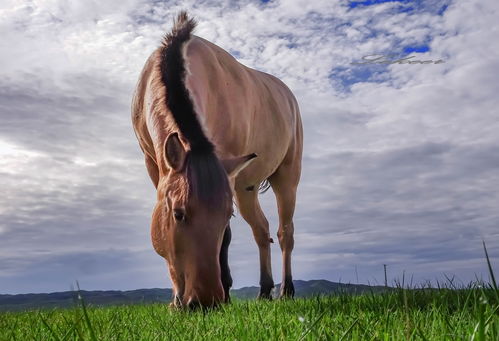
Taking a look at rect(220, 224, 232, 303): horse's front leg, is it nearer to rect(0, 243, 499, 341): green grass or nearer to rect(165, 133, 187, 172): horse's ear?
rect(165, 133, 187, 172): horse's ear

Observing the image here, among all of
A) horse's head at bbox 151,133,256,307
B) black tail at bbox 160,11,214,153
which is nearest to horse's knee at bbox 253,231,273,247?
black tail at bbox 160,11,214,153

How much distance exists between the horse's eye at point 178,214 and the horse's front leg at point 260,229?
379 cm

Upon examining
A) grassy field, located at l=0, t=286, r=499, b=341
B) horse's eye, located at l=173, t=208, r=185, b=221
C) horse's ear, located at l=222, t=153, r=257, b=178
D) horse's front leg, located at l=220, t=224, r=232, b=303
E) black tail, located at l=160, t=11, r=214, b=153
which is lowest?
grassy field, located at l=0, t=286, r=499, b=341

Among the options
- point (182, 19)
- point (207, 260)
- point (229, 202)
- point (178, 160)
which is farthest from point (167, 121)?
point (182, 19)

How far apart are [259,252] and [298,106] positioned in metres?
2.97

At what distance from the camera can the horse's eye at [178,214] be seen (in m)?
4.22

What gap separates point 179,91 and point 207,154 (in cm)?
84

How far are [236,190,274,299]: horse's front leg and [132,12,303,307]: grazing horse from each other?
0.02m

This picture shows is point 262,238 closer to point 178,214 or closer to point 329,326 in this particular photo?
point 178,214

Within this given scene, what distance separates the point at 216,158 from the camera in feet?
14.2

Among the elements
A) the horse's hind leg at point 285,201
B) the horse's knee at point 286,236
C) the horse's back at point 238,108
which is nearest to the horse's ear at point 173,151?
the horse's back at point 238,108

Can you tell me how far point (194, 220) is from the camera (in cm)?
420

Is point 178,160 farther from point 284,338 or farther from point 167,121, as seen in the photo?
point 284,338

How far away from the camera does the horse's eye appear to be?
4.22m
